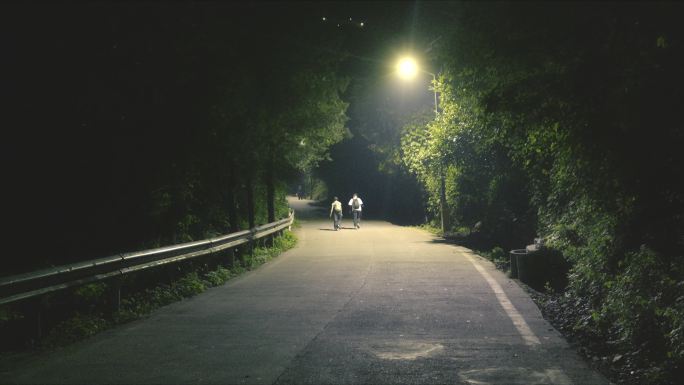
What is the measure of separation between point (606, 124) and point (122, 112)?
9460 mm

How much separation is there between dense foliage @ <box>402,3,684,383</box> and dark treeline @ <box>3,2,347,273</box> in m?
6.05

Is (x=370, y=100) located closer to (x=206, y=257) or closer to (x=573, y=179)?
(x=206, y=257)

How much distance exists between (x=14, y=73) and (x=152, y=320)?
19.8 ft

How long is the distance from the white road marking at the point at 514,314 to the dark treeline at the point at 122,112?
23.7 ft

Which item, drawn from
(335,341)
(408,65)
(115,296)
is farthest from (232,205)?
(335,341)

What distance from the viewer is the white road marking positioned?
7.17m

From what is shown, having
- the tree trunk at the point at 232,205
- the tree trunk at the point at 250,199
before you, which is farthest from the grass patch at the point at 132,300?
the tree trunk at the point at 250,199

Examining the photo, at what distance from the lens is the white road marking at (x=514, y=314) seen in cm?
717

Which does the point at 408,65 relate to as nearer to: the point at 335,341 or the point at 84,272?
the point at 84,272

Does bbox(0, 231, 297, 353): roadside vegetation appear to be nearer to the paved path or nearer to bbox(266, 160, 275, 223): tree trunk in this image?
the paved path

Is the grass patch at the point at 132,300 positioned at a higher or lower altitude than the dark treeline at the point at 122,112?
lower

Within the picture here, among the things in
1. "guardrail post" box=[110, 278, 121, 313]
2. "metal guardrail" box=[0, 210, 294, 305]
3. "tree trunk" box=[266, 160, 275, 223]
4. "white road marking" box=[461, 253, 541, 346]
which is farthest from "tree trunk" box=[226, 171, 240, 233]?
"guardrail post" box=[110, 278, 121, 313]

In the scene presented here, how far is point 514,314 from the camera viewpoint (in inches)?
341

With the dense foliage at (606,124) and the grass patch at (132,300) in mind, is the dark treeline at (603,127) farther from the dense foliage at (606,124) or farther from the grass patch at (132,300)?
the grass patch at (132,300)
